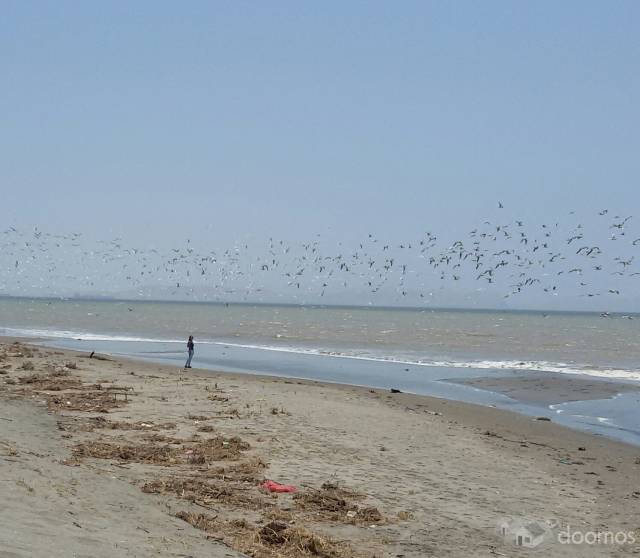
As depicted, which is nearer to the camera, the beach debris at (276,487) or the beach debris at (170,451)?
the beach debris at (276,487)

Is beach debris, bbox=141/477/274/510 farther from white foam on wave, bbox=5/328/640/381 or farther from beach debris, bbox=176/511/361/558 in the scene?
white foam on wave, bbox=5/328/640/381

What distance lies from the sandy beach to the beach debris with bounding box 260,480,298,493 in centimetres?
16

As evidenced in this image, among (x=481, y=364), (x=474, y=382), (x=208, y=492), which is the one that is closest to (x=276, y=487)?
(x=208, y=492)

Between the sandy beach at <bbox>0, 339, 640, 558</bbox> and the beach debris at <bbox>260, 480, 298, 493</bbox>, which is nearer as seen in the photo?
the sandy beach at <bbox>0, 339, 640, 558</bbox>

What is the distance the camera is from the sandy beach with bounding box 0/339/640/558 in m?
8.88

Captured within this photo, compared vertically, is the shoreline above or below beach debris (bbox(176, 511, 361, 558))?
below

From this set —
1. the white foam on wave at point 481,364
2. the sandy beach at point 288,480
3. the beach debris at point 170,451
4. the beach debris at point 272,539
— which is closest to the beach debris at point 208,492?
the sandy beach at point 288,480

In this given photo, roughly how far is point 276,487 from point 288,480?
0.73 meters

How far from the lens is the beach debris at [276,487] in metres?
11.5

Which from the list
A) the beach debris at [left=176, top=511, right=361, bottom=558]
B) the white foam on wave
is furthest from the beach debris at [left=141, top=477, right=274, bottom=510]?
the white foam on wave

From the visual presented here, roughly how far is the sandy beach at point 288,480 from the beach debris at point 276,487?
16 centimetres

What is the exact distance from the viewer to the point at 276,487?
455 inches

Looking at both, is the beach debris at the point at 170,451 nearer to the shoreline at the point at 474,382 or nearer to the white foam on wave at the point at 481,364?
the shoreline at the point at 474,382

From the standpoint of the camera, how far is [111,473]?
1154cm
